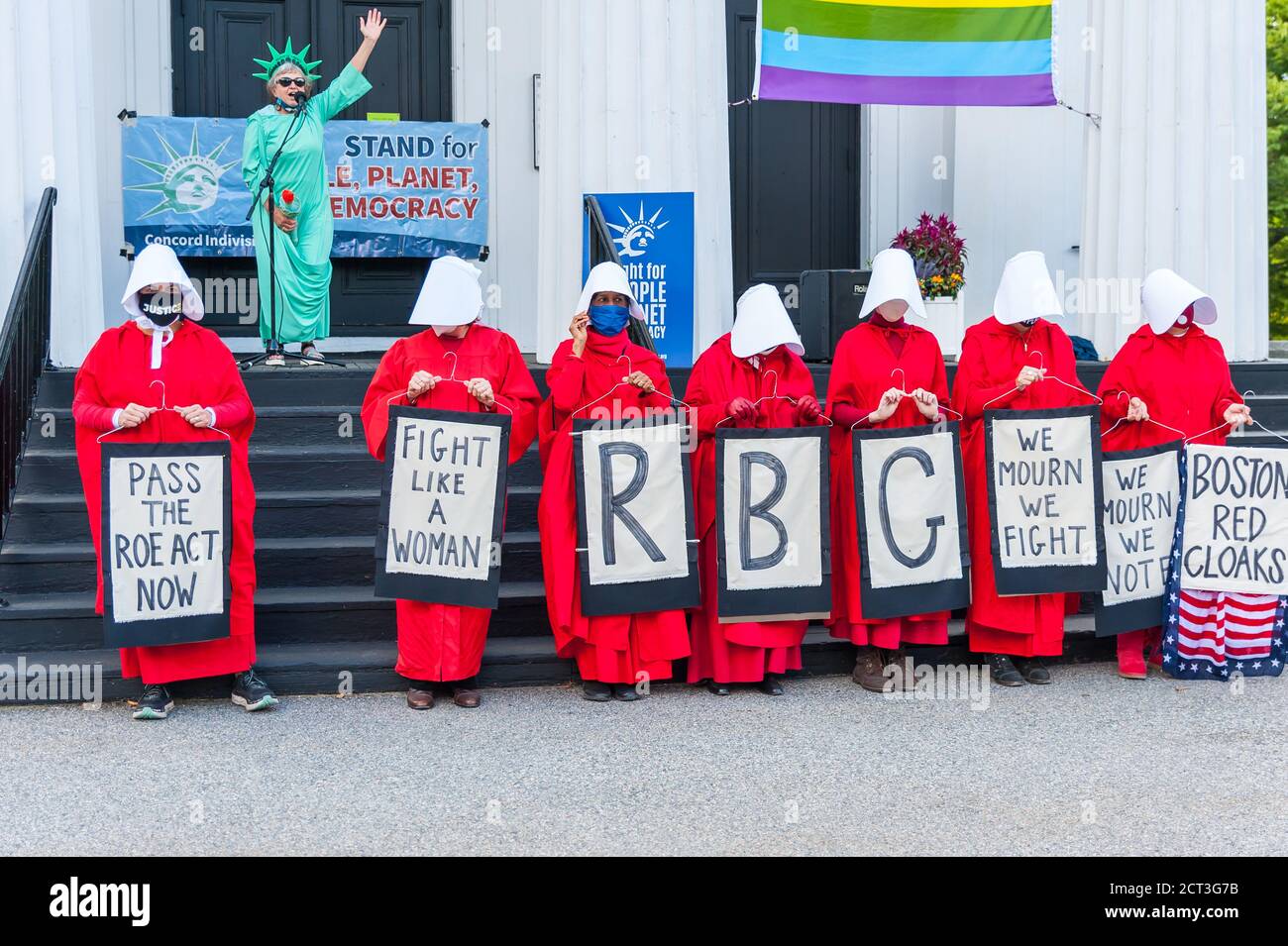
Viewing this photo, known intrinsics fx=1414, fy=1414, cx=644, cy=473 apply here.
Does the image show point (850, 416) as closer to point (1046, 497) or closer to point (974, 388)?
point (974, 388)

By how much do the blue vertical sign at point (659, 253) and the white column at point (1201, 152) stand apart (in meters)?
3.21

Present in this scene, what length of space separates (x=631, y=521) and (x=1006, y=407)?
6.16ft

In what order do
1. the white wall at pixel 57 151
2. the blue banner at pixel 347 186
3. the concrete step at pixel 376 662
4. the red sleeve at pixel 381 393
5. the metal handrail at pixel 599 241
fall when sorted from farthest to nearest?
the blue banner at pixel 347 186, the white wall at pixel 57 151, the metal handrail at pixel 599 241, the concrete step at pixel 376 662, the red sleeve at pixel 381 393

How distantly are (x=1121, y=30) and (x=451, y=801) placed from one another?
7.26 metres

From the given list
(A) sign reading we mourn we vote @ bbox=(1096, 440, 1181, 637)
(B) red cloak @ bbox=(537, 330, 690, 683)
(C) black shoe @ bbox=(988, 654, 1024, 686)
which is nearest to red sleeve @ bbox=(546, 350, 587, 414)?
(B) red cloak @ bbox=(537, 330, 690, 683)

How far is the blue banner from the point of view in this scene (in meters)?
10.6

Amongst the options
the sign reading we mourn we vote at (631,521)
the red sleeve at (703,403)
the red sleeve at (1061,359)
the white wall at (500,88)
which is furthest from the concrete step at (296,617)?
the white wall at (500,88)

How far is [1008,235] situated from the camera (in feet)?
38.3

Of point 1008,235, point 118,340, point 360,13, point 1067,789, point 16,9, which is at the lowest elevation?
point 1067,789

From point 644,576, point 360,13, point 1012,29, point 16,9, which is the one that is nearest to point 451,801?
point 644,576

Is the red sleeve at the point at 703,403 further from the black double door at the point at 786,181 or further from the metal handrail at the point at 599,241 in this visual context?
the black double door at the point at 786,181

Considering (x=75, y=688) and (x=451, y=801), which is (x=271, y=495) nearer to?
(x=75, y=688)

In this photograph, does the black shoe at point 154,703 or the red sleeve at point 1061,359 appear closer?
the black shoe at point 154,703

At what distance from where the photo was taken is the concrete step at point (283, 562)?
682cm
